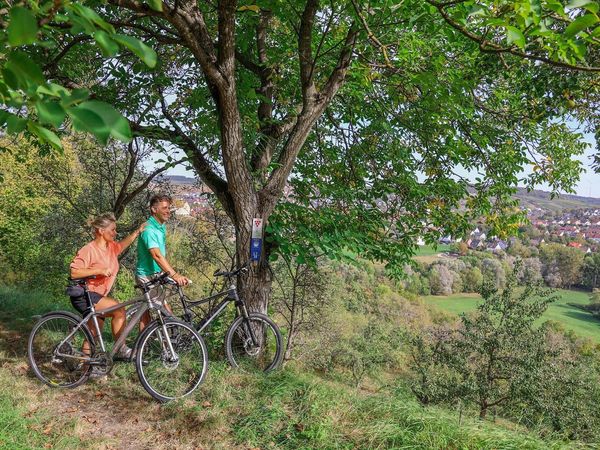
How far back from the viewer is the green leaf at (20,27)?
0.90 metres

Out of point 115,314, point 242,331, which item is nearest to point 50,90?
point 115,314

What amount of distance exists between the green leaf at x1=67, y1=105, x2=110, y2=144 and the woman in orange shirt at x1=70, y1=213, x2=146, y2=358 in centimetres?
377

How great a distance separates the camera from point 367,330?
27.3m

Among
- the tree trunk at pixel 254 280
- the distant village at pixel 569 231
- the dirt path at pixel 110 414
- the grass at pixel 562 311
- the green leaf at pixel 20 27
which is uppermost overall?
the distant village at pixel 569 231

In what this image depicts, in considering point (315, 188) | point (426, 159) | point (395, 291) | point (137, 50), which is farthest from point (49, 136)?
point (395, 291)

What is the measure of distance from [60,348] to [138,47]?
4.24m

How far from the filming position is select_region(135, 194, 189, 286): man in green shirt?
14.9 ft

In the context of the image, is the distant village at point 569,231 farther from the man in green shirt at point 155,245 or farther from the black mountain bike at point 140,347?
the black mountain bike at point 140,347

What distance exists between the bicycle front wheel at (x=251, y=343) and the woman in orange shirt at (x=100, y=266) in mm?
1077

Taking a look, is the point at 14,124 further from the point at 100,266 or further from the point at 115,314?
the point at 115,314

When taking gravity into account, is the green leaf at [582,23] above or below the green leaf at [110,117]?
above

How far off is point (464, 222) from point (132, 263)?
34.6 feet

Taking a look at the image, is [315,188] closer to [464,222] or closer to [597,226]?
[464,222]

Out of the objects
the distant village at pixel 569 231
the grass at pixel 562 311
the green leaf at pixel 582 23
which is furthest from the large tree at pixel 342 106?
the distant village at pixel 569 231
